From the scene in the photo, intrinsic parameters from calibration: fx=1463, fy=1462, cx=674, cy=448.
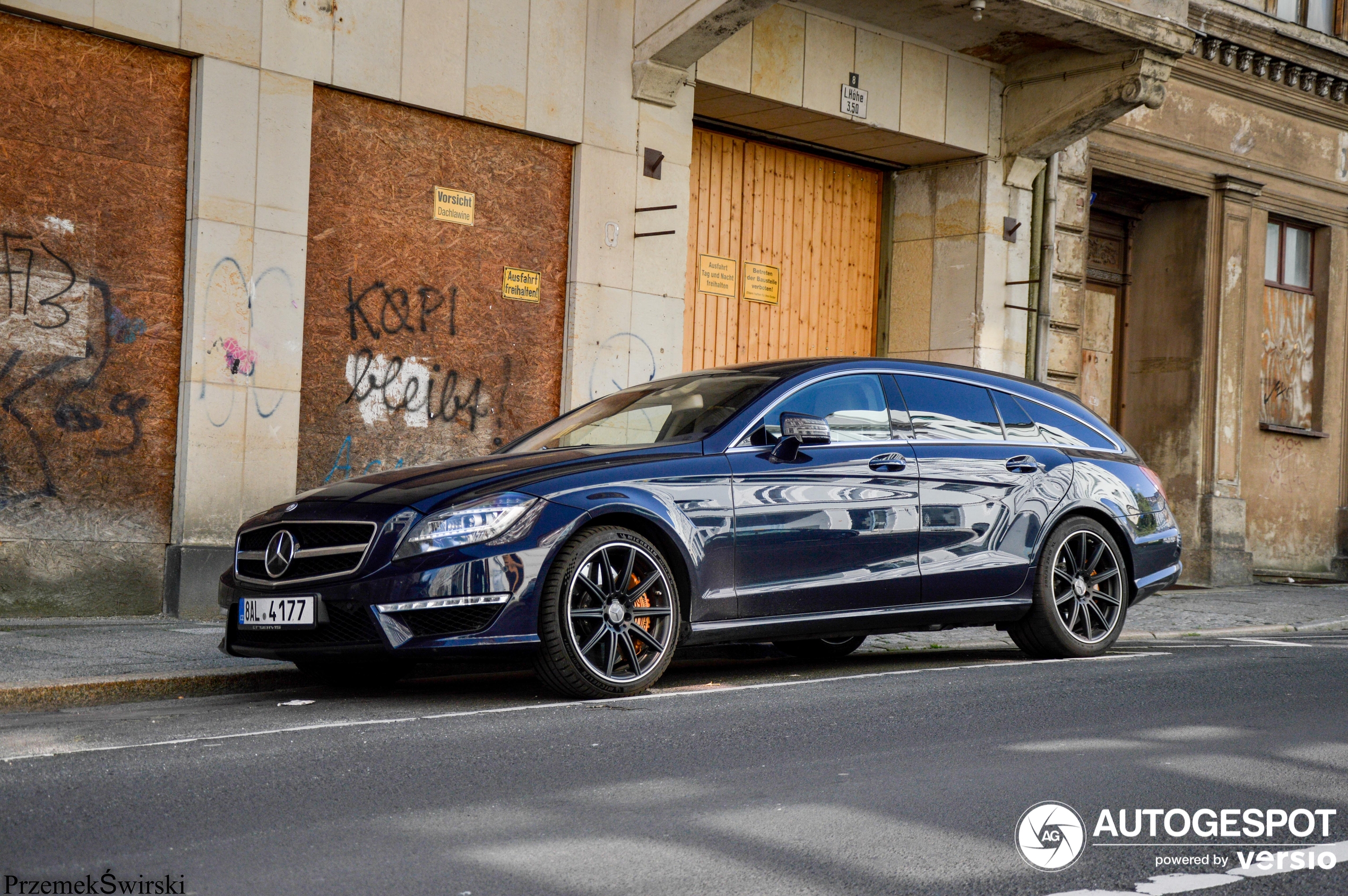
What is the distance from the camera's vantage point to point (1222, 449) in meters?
18.3

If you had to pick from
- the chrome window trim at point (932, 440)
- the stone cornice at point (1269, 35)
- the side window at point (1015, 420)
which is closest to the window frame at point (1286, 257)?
the stone cornice at point (1269, 35)

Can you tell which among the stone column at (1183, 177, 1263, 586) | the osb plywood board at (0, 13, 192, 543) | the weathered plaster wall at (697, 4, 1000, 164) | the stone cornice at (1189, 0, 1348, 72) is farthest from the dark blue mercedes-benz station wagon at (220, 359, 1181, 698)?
the stone cornice at (1189, 0, 1348, 72)

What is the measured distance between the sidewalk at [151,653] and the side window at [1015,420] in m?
1.81

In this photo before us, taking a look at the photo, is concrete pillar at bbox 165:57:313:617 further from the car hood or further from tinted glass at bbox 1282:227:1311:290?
tinted glass at bbox 1282:227:1311:290

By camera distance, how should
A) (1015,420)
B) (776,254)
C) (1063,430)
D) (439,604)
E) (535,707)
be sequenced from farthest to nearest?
(776,254)
(1063,430)
(1015,420)
(535,707)
(439,604)

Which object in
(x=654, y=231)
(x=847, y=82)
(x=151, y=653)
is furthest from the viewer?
(x=847, y=82)

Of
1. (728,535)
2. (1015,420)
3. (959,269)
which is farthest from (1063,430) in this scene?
(959,269)

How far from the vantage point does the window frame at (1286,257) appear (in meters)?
19.4

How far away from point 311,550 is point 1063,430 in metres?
4.51

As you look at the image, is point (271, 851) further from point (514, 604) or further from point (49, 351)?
point (49, 351)

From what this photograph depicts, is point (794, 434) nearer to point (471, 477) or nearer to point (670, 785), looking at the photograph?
point (471, 477)

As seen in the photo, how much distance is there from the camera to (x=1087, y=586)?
8.48m

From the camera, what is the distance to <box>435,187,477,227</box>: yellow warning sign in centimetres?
1198

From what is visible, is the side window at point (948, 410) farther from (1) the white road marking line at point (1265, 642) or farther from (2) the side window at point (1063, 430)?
(1) the white road marking line at point (1265, 642)
